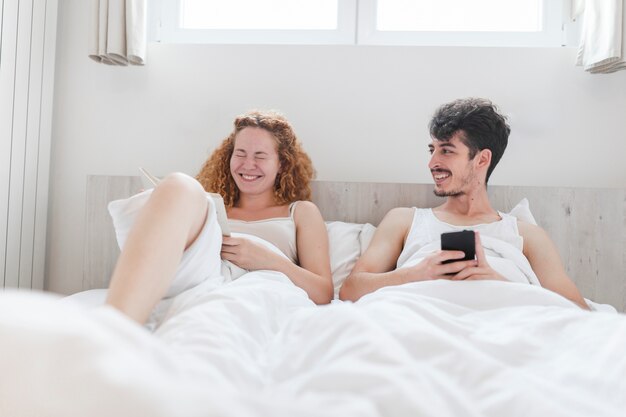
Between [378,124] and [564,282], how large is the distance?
104cm

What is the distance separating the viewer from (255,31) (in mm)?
2576

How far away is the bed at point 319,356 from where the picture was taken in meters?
0.58

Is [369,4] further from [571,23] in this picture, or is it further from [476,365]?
[476,365]

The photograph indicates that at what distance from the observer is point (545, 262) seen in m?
1.78

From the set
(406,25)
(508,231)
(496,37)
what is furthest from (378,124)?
(508,231)

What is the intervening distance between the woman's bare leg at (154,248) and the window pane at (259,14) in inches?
61.8

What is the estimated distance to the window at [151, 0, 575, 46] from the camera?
8.25 feet

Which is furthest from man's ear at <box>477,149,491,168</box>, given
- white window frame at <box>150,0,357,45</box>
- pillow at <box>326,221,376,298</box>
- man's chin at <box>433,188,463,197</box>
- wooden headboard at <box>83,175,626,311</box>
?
white window frame at <box>150,0,357,45</box>

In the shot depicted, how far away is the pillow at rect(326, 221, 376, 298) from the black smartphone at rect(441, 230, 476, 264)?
1.78ft

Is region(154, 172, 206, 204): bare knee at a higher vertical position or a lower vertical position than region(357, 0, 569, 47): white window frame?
lower

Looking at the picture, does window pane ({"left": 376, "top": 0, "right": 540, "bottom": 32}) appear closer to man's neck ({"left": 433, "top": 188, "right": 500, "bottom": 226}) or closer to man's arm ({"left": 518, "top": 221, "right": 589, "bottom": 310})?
man's neck ({"left": 433, "top": 188, "right": 500, "bottom": 226})

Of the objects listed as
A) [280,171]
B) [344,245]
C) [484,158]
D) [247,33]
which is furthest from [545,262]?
[247,33]

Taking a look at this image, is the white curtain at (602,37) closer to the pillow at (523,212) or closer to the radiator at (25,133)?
the pillow at (523,212)

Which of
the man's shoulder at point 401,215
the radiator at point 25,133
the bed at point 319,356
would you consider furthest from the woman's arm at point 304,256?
the radiator at point 25,133
